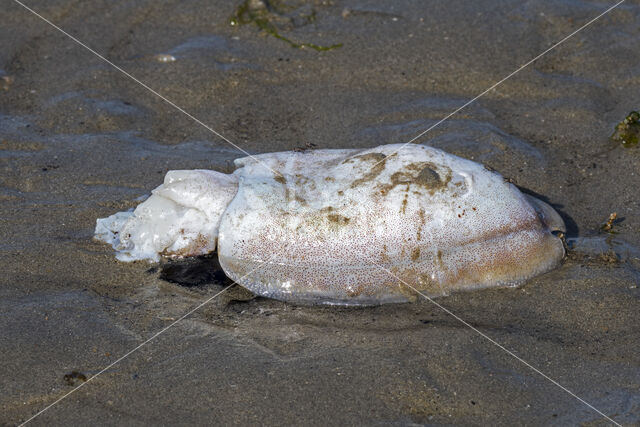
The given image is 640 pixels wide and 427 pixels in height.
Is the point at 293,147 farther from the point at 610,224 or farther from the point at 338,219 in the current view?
the point at 610,224

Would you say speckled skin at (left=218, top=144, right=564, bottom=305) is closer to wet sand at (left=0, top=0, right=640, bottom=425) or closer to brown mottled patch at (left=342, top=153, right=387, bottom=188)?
brown mottled patch at (left=342, top=153, right=387, bottom=188)

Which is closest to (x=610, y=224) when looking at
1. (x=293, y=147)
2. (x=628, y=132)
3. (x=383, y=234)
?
(x=628, y=132)

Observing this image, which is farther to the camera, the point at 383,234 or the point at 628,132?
the point at 628,132

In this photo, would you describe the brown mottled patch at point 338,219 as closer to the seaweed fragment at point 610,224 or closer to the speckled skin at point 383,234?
the speckled skin at point 383,234

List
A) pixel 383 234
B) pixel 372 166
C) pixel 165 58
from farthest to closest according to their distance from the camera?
1. pixel 165 58
2. pixel 372 166
3. pixel 383 234

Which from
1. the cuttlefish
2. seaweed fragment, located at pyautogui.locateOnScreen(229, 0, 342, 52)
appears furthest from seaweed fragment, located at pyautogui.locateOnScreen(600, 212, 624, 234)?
seaweed fragment, located at pyautogui.locateOnScreen(229, 0, 342, 52)

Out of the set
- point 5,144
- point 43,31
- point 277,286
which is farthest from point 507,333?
point 43,31

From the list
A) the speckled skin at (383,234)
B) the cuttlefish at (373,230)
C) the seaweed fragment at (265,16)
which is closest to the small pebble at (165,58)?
the seaweed fragment at (265,16)
